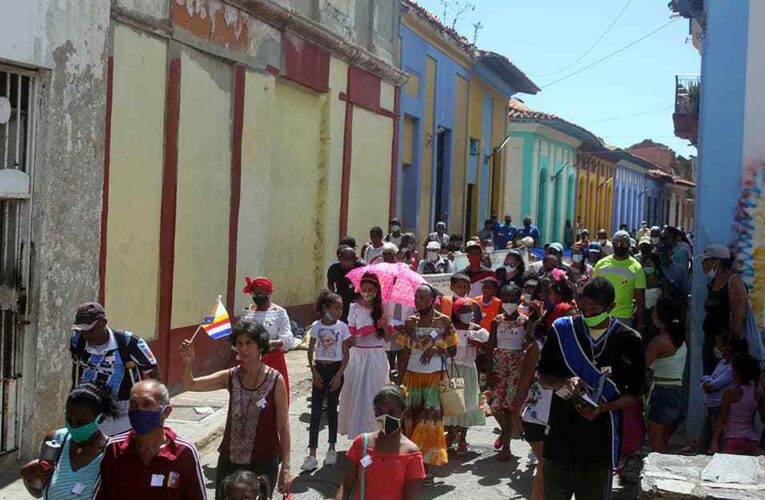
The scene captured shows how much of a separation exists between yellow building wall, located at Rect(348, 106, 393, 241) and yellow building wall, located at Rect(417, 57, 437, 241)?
2.15 meters

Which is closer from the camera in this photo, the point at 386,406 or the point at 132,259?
the point at 386,406

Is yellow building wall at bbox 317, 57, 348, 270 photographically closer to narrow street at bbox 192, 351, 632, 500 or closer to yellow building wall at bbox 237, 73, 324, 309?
yellow building wall at bbox 237, 73, 324, 309

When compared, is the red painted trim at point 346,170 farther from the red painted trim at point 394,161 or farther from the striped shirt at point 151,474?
the striped shirt at point 151,474

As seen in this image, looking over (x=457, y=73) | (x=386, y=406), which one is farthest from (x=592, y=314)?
(x=457, y=73)

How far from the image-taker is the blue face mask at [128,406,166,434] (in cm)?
442

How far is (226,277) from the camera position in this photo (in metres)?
12.4

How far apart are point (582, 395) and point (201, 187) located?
7.03 m

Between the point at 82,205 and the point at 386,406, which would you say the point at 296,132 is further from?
the point at 386,406

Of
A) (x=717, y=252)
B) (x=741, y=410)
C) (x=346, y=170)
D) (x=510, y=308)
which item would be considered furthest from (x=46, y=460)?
(x=346, y=170)

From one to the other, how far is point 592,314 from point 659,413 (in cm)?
320

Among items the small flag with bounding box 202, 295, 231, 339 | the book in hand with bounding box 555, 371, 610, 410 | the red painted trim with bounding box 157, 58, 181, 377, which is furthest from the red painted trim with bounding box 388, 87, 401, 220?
the book in hand with bounding box 555, 371, 610, 410

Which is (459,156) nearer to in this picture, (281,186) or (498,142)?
(498,142)

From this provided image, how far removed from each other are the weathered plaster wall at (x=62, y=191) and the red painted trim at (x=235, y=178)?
126 inches

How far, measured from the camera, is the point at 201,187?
11688mm
